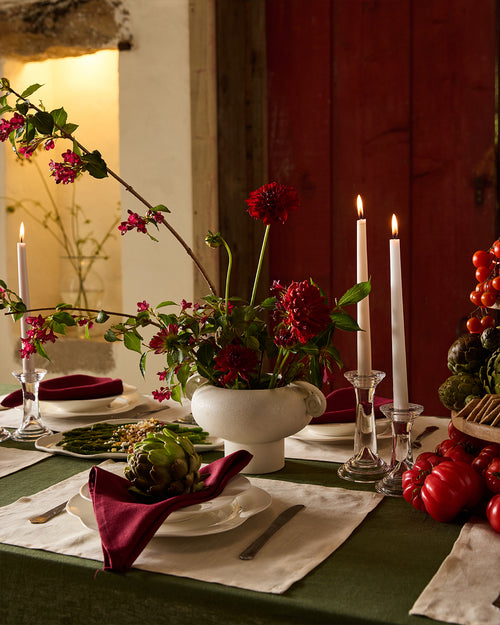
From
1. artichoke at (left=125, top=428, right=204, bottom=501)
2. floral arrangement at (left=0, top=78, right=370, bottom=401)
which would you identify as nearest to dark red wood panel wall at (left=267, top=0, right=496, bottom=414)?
floral arrangement at (left=0, top=78, right=370, bottom=401)

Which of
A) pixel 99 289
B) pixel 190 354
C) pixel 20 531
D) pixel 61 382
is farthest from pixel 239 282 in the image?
pixel 20 531

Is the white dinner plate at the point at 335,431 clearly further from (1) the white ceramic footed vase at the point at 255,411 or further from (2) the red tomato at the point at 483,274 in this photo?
(2) the red tomato at the point at 483,274

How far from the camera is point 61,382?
1563mm

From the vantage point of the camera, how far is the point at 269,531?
84cm

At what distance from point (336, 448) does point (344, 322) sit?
301mm

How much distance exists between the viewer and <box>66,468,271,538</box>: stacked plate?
0.83 m

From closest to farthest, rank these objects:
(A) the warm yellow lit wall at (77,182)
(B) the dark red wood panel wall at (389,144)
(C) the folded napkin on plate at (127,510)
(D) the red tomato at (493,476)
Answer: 1. (C) the folded napkin on plate at (127,510)
2. (D) the red tomato at (493,476)
3. (B) the dark red wood panel wall at (389,144)
4. (A) the warm yellow lit wall at (77,182)

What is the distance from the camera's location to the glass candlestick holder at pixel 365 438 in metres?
1.03

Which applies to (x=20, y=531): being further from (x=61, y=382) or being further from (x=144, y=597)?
(x=61, y=382)

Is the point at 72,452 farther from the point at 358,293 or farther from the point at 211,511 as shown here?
the point at 358,293

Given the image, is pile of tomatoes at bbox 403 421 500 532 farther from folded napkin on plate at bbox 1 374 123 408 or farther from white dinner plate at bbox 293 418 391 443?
folded napkin on plate at bbox 1 374 123 408

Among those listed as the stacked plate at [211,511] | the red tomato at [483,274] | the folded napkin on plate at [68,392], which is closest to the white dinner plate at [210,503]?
the stacked plate at [211,511]

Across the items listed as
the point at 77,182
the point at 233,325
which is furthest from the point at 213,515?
the point at 77,182

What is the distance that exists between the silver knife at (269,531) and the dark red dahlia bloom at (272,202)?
0.38 metres
